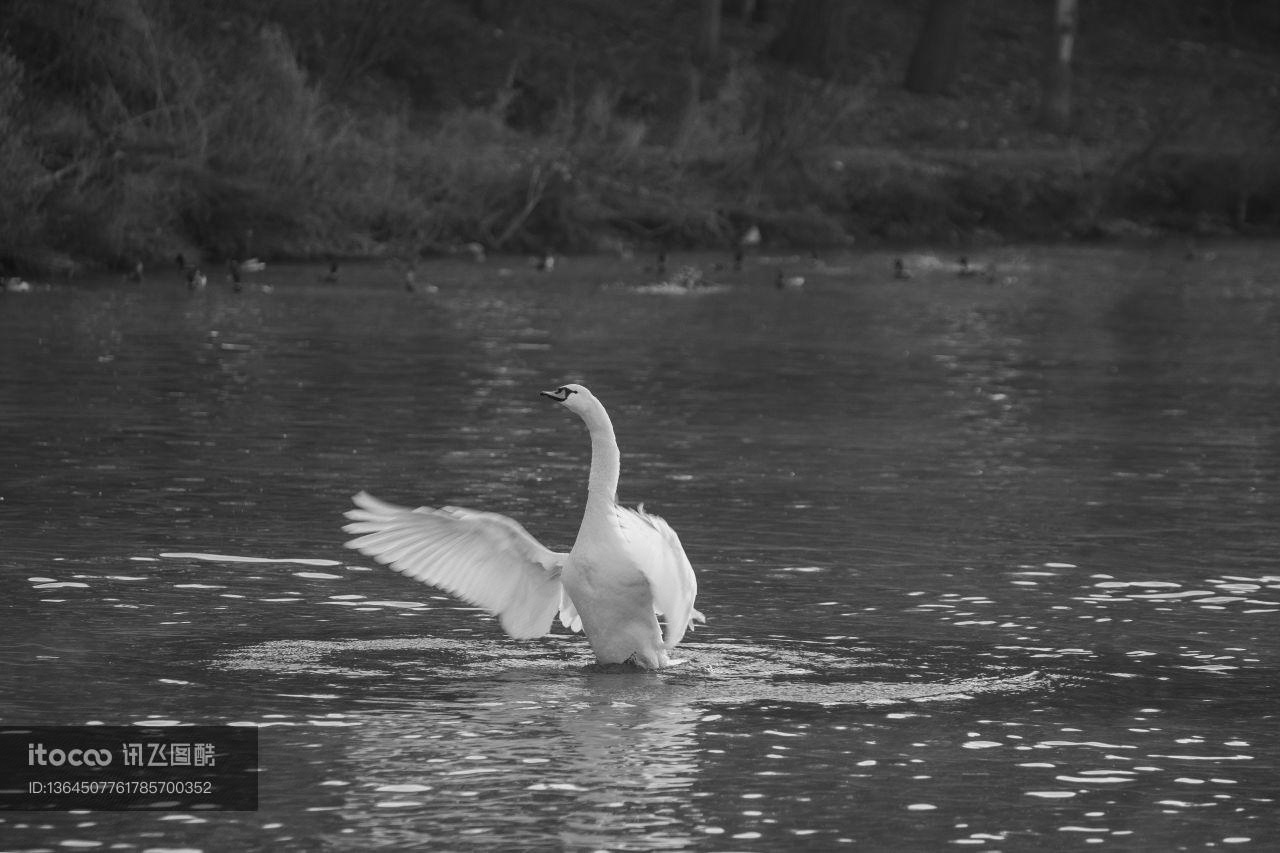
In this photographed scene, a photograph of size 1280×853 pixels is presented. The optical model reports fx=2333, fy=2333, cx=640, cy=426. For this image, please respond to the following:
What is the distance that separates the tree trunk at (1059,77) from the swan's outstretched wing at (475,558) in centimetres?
4367

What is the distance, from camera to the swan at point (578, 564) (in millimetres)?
10148

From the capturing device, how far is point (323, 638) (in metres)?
10.9

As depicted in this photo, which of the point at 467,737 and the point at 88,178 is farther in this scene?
the point at 88,178

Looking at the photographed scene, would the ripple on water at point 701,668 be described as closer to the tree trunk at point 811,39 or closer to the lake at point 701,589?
the lake at point 701,589

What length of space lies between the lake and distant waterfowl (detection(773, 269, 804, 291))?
763 centimetres

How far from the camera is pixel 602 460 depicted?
10352mm

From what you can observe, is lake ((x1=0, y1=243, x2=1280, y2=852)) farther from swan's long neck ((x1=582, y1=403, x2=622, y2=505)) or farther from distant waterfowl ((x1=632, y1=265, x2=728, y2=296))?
distant waterfowl ((x1=632, y1=265, x2=728, y2=296))

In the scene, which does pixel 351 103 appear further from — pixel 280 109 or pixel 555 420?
pixel 555 420

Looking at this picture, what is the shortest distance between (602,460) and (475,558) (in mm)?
773

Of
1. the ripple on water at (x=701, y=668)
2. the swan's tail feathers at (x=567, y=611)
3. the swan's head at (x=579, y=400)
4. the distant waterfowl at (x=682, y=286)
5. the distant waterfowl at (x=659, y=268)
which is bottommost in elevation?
the ripple on water at (x=701, y=668)

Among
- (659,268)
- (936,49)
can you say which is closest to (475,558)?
(659,268)

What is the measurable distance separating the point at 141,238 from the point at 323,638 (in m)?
23.3

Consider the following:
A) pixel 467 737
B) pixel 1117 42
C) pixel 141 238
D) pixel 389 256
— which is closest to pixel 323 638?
pixel 467 737

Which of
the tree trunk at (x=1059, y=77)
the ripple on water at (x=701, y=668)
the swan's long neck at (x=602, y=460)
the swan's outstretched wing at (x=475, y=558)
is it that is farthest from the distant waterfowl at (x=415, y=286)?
the tree trunk at (x=1059, y=77)
